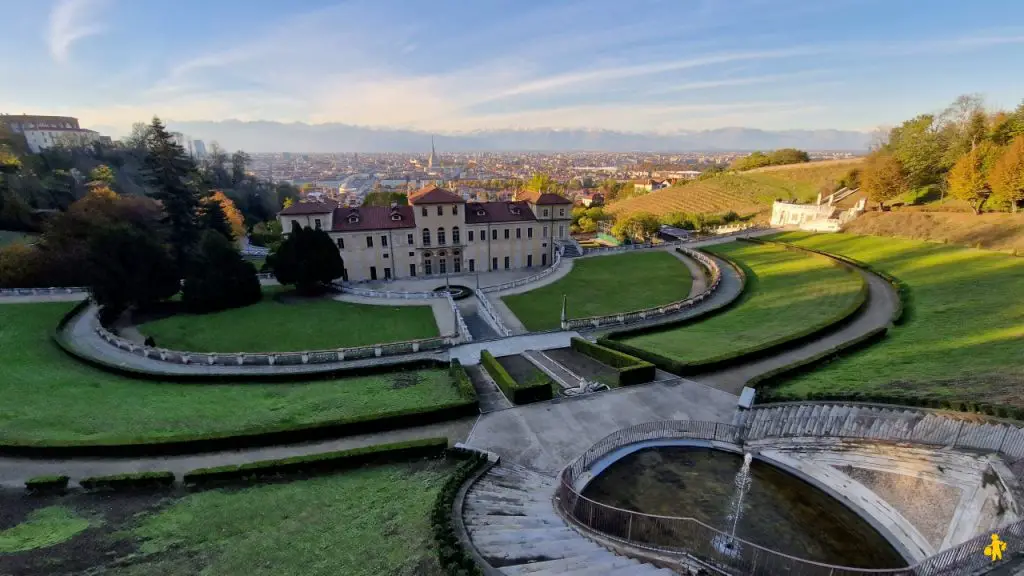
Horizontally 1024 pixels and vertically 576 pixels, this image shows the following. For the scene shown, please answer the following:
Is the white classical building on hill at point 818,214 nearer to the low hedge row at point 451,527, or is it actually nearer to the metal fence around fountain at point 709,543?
the metal fence around fountain at point 709,543

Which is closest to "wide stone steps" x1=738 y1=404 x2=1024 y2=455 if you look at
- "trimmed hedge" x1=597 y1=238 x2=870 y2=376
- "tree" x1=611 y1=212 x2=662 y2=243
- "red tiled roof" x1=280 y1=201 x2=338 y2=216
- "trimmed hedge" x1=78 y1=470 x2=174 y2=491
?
"trimmed hedge" x1=597 y1=238 x2=870 y2=376

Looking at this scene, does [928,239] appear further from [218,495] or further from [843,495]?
[218,495]

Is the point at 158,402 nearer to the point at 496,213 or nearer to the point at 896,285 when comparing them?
the point at 496,213

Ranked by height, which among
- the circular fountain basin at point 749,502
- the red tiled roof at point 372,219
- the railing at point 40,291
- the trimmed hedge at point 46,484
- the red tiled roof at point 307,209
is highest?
the red tiled roof at point 307,209

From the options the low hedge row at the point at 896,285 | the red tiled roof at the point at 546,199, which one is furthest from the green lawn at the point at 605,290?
the low hedge row at the point at 896,285

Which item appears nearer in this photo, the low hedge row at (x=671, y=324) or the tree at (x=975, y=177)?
the low hedge row at (x=671, y=324)

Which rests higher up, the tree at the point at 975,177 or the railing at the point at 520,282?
the tree at the point at 975,177
